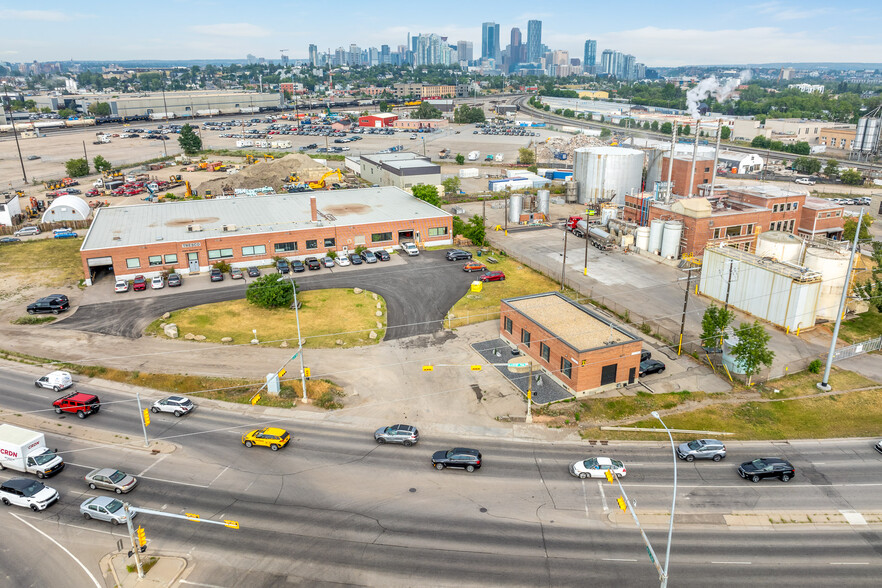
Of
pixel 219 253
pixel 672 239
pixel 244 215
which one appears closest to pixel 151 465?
pixel 219 253

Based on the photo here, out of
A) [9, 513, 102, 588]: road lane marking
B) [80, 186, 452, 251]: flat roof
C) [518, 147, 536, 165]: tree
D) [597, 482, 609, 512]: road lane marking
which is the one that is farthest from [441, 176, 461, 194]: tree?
[9, 513, 102, 588]: road lane marking

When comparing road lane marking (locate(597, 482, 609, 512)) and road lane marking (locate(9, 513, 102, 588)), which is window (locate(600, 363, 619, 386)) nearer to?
road lane marking (locate(597, 482, 609, 512))

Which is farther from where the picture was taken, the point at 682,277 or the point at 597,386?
the point at 682,277

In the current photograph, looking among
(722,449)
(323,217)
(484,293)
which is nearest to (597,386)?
(722,449)

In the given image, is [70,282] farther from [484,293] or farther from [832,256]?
[832,256]

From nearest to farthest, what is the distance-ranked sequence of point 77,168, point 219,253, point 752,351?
1. point 752,351
2. point 219,253
3. point 77,168

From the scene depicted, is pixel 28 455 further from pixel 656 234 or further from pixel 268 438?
pixel 656 234
